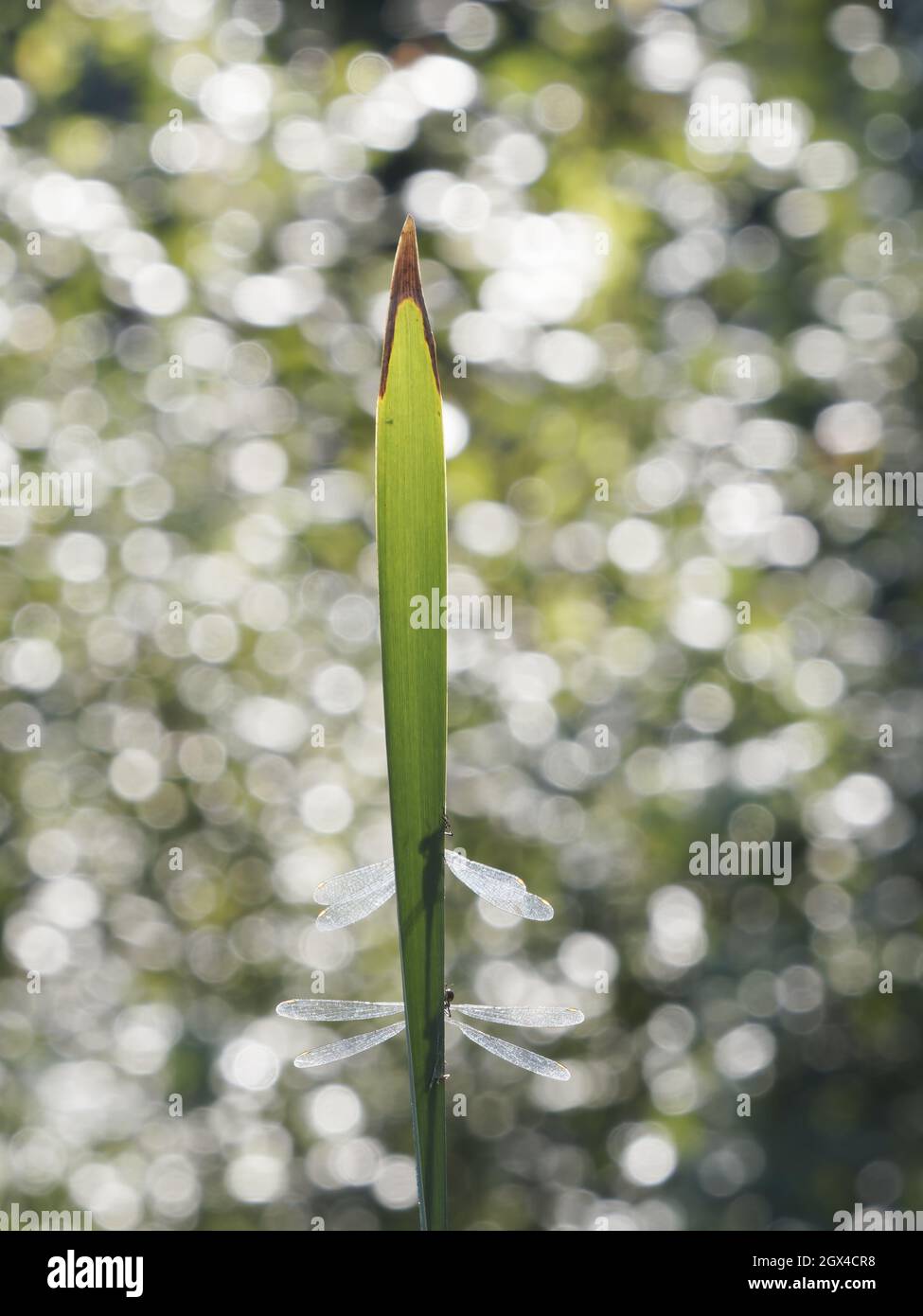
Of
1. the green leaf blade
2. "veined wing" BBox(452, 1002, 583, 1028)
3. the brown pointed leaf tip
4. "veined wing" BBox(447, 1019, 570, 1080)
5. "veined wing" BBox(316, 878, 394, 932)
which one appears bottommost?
"veined wing" BBox(452, 1002, 583, 1028)

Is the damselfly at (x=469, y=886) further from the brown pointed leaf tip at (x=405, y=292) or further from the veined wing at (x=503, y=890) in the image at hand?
the brown pointed leaf tip at (x=405, y=292)

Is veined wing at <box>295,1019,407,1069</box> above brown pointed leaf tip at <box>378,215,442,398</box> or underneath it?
underneath

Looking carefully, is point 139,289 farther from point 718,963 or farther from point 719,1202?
point 719,1202

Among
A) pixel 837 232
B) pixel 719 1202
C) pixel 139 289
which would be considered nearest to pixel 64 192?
pixel 139 289

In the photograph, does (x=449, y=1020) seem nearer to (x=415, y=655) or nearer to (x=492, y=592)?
(x=415, y=655)

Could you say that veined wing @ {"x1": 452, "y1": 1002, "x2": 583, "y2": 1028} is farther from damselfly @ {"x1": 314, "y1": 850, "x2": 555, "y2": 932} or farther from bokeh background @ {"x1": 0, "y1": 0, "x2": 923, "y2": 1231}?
bokeh background @ {"x1": 0, "y1": 0, "x2": 923, "y2": 1231}

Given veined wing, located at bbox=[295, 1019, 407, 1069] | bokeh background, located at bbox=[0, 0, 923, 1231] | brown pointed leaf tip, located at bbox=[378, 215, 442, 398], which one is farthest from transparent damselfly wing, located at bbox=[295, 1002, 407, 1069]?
bokeh background, located at bbox=[0, 0, 923, 1231]

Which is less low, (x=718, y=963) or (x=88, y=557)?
(x=88, y=557)
